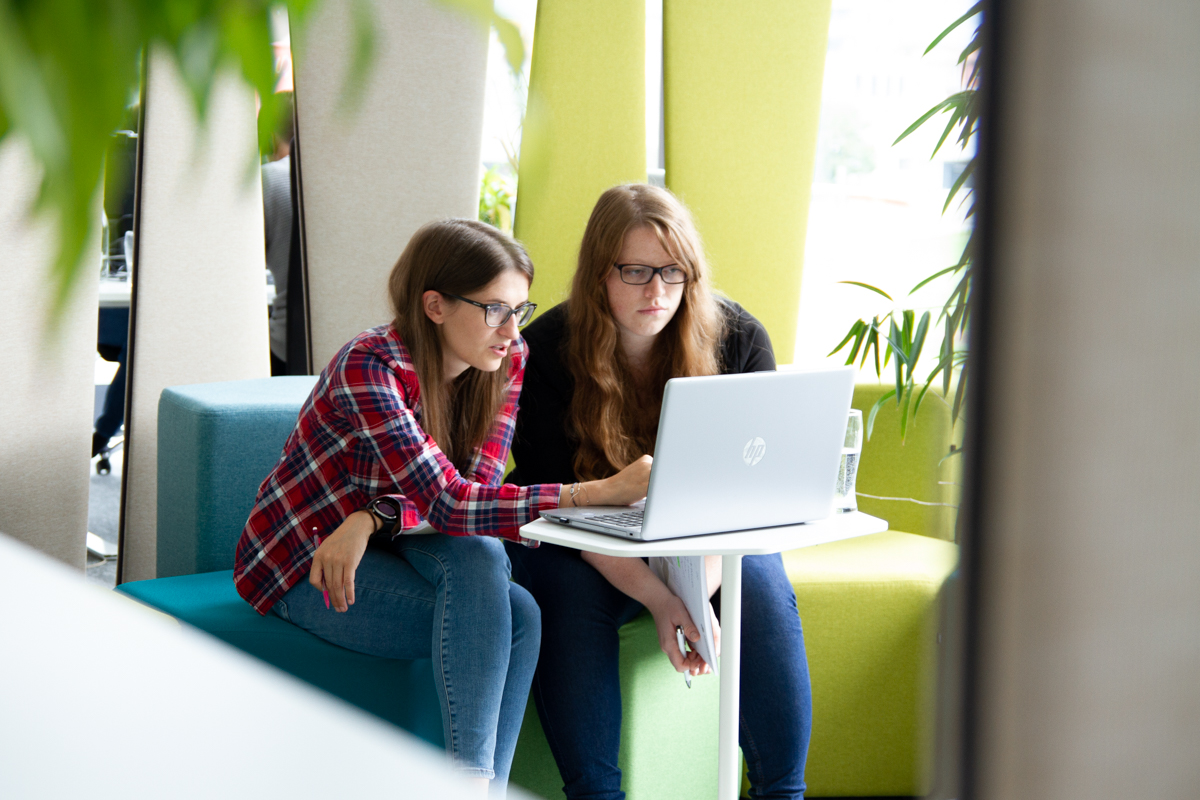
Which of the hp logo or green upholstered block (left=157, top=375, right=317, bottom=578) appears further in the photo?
green upholstered block (left=157, top=375, right=317, bottom=578)

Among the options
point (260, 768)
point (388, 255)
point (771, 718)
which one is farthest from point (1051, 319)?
point (388, 255)

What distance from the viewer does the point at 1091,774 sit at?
17 centimetres

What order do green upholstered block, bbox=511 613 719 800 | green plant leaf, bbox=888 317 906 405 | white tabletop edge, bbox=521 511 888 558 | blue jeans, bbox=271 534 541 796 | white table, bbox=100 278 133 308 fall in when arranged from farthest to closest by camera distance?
white table, bbox=100 278 133 308 → green plant leaf, bbox=888 317 906 405 → green upholstered block, bbox=511 613 719 800 → blue jeans, bbox=271 534 541 796 → white tabletop edge, bbox=521 511 888 558

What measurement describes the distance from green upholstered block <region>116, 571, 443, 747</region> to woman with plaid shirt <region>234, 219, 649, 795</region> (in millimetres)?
43

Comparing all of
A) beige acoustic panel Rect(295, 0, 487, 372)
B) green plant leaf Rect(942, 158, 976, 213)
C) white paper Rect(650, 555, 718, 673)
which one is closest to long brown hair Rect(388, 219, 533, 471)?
white paper Rect(650, 555, 718, 673)

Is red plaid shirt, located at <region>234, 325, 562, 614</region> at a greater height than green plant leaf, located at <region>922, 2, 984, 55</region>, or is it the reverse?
green plant leaf, located at <region>922, 2, 984, 55</region>

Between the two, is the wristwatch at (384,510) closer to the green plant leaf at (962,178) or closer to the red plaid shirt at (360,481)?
the red plaid shirt at (360,481)

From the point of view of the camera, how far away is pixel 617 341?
2113 mm

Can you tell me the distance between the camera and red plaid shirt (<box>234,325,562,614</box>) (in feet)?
5.80

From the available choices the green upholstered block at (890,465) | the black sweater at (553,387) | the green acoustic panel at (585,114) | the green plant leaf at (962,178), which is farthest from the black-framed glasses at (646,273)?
the green plant leaf at (962,178)

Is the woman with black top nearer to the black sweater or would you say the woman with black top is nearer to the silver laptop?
the black sweater

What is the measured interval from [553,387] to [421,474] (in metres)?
0.42

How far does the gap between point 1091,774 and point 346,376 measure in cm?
170

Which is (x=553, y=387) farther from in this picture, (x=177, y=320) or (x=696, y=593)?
(x=177, y=320)
